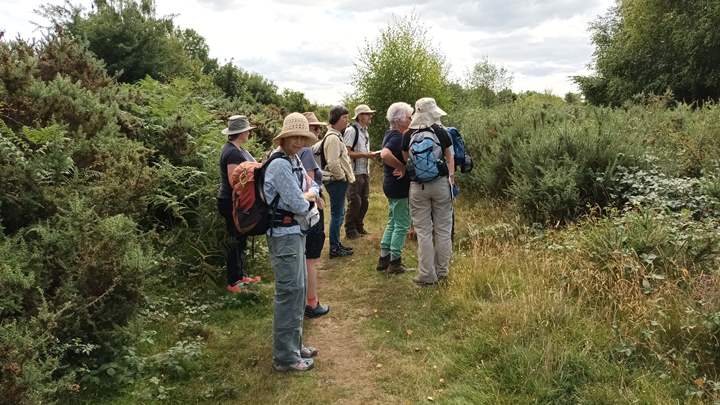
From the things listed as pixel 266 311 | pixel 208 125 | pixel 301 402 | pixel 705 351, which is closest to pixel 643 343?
pixel 705 351

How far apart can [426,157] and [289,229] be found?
2.12m

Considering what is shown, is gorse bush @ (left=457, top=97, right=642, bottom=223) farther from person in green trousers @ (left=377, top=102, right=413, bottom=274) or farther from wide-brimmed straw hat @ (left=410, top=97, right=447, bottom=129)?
wide-brimmed straw hat @ (left=410, top=97, right=447, bottom=129)

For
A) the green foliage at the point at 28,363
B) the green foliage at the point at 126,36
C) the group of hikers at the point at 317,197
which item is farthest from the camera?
the green foliage at the point at 126,36

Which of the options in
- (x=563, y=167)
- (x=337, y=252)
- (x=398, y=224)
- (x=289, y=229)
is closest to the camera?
(x=289, y=229)

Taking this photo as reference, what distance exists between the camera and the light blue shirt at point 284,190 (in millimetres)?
3820

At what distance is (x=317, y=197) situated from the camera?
4422 mm

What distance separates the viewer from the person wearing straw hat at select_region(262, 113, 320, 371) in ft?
12.6

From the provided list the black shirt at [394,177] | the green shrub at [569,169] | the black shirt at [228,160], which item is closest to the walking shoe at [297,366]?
the black shirt at [228,160]

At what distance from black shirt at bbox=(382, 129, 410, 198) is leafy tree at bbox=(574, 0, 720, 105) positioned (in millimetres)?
22774

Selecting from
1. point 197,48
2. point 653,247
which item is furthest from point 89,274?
point 197,48

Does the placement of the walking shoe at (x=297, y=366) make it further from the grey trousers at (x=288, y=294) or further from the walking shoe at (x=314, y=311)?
the walking shoe at (x=314, y=311)

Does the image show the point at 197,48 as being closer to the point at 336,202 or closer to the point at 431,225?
the point at 336,202

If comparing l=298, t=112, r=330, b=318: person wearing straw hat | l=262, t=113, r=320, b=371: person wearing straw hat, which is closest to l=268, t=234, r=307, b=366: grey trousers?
l=262, t=113, r=320, b=371: person wearing straw hat

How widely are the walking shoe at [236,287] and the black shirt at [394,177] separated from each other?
83.8 inches
